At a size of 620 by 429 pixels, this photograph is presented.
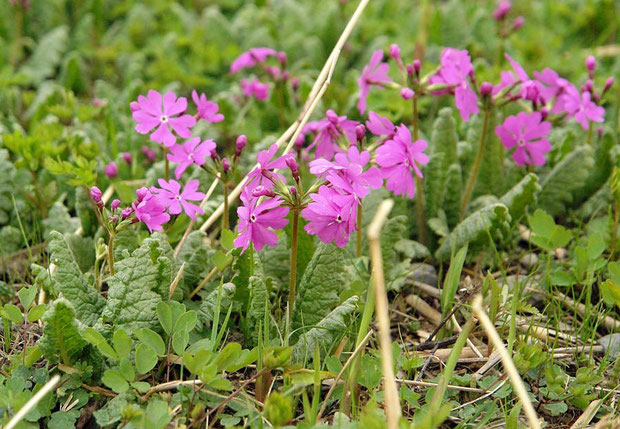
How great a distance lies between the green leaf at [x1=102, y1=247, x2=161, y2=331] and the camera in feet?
5.75

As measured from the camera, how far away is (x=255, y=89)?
3.14 m

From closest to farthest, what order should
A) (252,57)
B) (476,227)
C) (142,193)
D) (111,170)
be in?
(142,193) → (476,227) → (111,170) → (252,57)

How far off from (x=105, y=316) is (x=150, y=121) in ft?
2.05

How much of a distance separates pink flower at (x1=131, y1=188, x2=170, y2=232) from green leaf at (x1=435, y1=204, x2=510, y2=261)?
2.81ft

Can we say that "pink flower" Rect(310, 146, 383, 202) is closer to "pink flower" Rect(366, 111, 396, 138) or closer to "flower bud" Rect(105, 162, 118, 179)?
"pink flower" Rect(366, 111, 396, 138)

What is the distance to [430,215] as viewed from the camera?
2.44m

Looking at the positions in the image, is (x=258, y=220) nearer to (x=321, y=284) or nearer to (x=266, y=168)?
(x=266, y=168)

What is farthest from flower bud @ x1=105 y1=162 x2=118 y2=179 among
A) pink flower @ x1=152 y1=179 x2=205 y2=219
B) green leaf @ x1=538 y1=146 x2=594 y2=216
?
green leaf @ x1=538 y1=146 x2=594 y2=216

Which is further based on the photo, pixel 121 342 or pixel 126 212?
pixel 126 212

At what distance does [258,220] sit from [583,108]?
1431 millimetres

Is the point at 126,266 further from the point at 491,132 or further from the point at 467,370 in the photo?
the point at 491,132

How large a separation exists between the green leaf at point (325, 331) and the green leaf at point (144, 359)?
1.20 feet

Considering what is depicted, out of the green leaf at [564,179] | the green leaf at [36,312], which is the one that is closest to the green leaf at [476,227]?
the green leaf at [564,179]


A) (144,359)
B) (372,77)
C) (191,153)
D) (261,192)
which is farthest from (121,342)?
(372,77)
